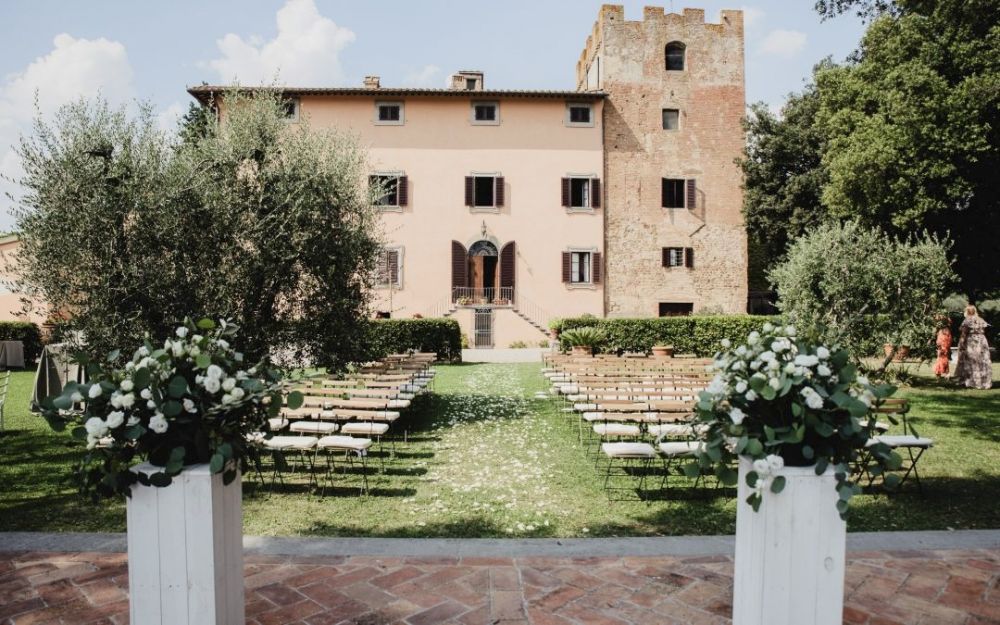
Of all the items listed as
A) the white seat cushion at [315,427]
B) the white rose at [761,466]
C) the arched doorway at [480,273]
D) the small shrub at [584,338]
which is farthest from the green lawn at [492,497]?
the arched doorway at [480,273]

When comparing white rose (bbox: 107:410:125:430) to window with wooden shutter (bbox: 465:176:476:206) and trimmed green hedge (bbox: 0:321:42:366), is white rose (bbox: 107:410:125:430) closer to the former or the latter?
trimmed green hedge (bbox: 0:321:42:366)

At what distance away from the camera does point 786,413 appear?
252 centimetres

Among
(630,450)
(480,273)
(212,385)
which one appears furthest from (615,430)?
(480,273)

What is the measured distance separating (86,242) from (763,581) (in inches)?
282

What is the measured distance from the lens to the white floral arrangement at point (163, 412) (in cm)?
242

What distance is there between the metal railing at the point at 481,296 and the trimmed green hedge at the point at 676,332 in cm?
483

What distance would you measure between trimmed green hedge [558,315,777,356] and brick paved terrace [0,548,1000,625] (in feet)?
51.4

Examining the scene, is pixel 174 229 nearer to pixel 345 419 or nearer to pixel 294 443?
pixel 345 419

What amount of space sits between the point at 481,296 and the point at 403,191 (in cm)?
470

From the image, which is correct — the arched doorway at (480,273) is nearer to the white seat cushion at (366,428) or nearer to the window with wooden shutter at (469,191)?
the window with wooden shutter at (469,191)

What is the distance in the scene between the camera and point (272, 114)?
8.83 meters

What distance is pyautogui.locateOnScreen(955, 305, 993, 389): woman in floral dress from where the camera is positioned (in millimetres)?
12414

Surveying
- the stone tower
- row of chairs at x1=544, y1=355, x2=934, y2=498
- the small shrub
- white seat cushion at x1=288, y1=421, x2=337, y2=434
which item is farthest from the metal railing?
white seat cushion at x1=288, y1=421, x2=337, y2=434

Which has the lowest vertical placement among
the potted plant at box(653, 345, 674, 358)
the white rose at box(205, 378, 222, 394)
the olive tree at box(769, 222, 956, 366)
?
the potted plant at box(653, 345, 674, 358)
